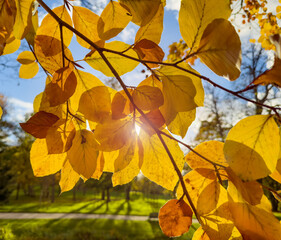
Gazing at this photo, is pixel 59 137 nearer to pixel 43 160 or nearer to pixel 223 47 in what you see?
pixel 43 160

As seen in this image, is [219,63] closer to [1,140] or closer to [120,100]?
[120,100]

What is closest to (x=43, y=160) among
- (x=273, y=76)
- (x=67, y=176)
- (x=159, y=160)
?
(x=67, y=176)

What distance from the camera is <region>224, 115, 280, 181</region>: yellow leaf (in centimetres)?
17

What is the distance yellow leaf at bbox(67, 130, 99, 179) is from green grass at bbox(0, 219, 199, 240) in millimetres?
4724

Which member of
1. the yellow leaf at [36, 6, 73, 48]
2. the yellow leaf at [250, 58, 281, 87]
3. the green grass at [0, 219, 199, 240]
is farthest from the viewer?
the green grass at [0, 219, 199, 240]

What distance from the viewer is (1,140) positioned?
12438mm

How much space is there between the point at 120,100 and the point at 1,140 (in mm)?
14711

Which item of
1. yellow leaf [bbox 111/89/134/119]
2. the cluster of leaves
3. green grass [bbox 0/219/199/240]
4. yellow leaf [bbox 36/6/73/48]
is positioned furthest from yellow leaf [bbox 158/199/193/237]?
green grass [bbox 0/219/199/240]

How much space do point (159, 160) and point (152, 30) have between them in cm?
15

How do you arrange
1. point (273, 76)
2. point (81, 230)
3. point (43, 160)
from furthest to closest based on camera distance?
point (81, 230)
point (43, 160)
point (273, 76)

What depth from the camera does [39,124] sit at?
0.23m

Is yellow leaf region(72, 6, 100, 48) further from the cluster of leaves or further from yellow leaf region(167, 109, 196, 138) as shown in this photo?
yellow leaf region(167, 109, 196, 138)

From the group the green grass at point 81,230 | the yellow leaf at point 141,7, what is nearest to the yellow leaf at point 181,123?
the yellow leaf at point 141,7

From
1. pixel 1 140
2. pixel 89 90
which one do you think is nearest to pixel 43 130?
pixel 89 90
